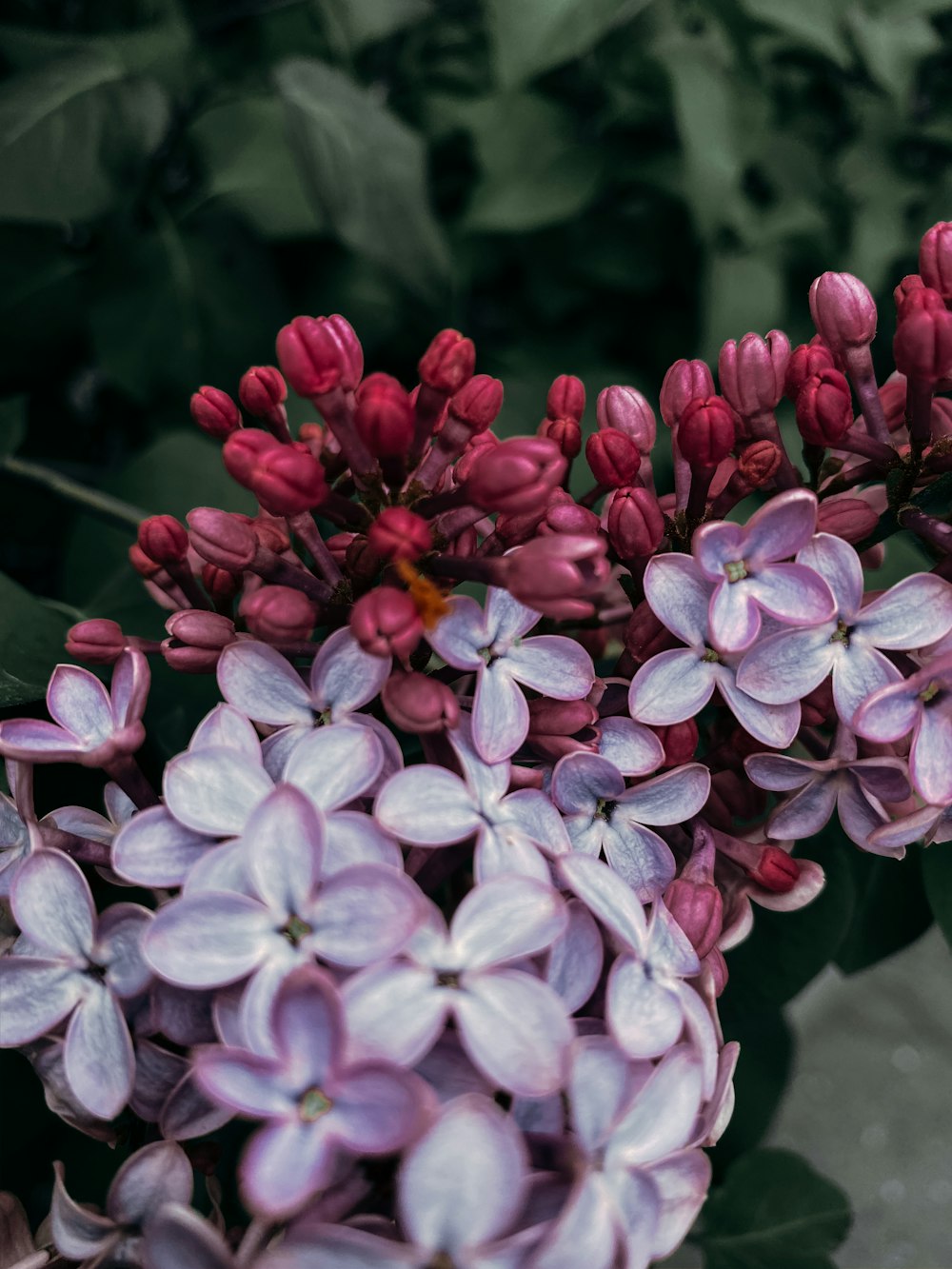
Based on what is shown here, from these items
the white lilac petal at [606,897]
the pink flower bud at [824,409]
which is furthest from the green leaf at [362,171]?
the white lilac petal at [606,897]

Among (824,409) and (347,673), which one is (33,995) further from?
(824,409)

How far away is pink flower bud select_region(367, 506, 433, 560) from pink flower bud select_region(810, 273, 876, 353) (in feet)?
0.60

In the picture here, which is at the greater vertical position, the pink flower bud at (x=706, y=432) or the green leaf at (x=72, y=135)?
the green leaf at (x=72, y=135)

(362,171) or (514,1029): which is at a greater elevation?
(362,171)

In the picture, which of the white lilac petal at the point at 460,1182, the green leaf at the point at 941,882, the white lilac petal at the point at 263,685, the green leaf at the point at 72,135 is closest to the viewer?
the white lilac petal at the point at 460,1182

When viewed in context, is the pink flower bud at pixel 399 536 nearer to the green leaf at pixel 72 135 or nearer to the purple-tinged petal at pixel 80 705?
the purple-tinged petal at pixel 80 705

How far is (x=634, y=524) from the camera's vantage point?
0.39m

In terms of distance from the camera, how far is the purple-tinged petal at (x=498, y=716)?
1.16 feet

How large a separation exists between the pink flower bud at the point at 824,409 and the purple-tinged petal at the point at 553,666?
4.7 inches

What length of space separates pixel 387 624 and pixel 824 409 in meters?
0.18

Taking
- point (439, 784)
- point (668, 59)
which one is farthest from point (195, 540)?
point (668, 59)

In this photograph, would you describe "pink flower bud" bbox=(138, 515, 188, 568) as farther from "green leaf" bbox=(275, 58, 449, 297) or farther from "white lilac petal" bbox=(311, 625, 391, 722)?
"green leaf" bbox=(275, 58, 449, 297)

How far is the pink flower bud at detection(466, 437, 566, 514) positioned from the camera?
0.34 metres

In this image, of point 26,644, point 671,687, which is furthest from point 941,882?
point 26,644
